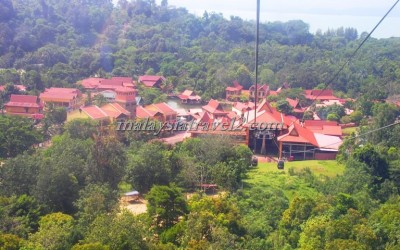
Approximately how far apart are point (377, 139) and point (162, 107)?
9.03 metres

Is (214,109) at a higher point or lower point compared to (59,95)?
lower

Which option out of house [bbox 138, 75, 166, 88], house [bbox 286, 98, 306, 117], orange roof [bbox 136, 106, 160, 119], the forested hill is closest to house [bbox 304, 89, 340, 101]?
the forested hill

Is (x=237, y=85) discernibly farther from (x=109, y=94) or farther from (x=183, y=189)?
(x=183, y=189)

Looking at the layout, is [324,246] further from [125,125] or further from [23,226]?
[125,125]

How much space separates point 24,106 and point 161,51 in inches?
867

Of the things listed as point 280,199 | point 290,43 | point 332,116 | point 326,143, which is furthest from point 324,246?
point 290,43

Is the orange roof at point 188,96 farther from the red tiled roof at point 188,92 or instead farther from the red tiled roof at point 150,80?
the red tiled roof at point 150,80

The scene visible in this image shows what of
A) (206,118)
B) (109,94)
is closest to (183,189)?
(206,118)

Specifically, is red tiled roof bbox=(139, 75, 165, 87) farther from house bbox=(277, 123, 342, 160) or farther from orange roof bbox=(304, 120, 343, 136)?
house bbox=(277, 123, 342, 160)

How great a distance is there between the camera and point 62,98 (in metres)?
22.6

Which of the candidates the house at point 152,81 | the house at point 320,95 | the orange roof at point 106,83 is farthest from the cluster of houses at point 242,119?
the house at point 152,81

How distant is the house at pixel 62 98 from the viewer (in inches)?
890

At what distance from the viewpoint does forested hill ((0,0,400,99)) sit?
32.3 meters

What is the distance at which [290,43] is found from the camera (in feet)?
176
